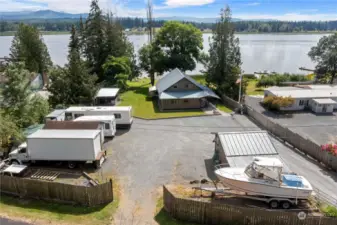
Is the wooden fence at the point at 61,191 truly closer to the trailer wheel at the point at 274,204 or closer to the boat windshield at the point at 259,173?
the boat windshield at the point at 259,173

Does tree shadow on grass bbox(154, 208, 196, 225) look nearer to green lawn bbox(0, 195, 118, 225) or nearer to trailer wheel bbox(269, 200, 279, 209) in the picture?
green lawn bbox(0, 195, 118, 225)

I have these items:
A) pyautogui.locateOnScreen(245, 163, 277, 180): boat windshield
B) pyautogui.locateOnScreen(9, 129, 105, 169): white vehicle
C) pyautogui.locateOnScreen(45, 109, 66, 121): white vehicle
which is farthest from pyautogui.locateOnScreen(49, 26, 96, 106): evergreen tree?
pyautogui.locateOnScreen(245, 163, 277, 180): boat windshield

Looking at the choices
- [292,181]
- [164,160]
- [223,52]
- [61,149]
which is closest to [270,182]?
[292,181]

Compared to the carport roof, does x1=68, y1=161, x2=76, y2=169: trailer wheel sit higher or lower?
lower

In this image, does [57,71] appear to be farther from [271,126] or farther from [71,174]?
[271,126]

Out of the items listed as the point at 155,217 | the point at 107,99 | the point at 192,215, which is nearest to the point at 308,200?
the point at 192,215

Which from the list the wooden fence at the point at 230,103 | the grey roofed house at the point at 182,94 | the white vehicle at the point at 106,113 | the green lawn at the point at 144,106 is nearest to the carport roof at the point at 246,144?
the white vehicle at the point at 106,113
